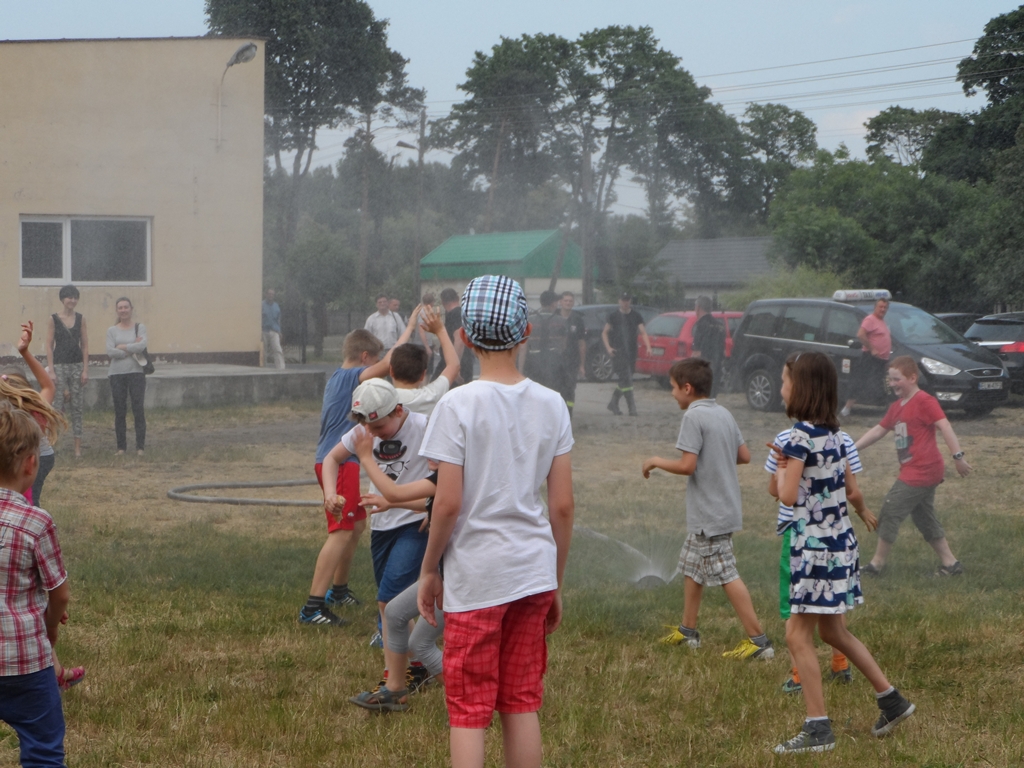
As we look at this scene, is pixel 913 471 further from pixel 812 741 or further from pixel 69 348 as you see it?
pixel 69 348

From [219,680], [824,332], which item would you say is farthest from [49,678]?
[824,332]

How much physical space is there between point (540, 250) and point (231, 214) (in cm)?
535

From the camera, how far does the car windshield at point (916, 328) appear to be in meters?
15.8

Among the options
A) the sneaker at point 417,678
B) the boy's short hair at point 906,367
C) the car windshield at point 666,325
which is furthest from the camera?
the car windshield at point 666,325

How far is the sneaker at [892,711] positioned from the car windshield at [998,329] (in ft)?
50.9

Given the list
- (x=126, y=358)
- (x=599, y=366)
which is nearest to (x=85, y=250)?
(x=126, y=358)

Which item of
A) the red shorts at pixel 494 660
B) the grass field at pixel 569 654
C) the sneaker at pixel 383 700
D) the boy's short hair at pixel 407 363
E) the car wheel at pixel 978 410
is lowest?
the grass field at pixel 569 654

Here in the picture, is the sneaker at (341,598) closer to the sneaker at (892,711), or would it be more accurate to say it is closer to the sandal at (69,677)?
the sandal at (69,677)

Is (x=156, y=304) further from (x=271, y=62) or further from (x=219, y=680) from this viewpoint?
(x=219, y=680)

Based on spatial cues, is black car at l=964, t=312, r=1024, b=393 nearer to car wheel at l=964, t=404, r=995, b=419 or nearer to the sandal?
car wheel at l=964, t=404, r=995, b=419

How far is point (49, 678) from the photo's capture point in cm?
298

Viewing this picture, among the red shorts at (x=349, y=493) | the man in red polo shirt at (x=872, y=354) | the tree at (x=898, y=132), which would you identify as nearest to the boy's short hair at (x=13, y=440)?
the red shorts at (x=349, y=493)

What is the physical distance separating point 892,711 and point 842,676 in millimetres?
710

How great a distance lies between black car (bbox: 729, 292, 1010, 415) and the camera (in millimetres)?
15297
